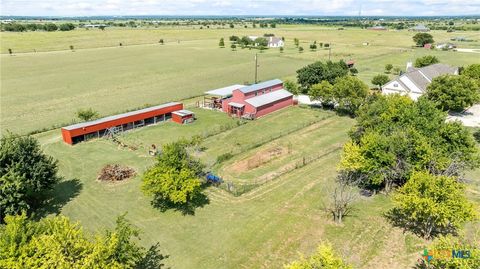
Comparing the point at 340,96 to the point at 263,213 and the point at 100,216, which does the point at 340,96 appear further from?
the point at 100,216

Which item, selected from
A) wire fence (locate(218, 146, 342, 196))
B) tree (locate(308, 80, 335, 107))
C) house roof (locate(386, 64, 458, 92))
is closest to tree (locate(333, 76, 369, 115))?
tree (locate(308, 80, 335, 107))

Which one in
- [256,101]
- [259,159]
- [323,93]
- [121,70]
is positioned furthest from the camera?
[121,70]

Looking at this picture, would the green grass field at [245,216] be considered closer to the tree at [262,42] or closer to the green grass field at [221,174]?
the green grass field at [221,174]

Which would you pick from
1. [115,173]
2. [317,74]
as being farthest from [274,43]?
[115,173]

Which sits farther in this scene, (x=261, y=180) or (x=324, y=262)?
(x=261, y=180)

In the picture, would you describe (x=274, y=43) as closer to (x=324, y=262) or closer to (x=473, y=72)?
(x=473, y=72)

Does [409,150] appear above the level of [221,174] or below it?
above
